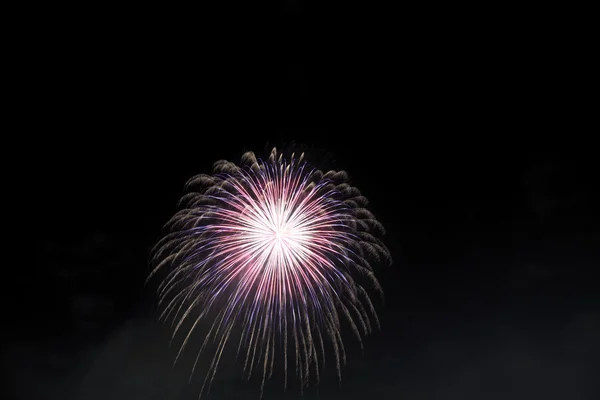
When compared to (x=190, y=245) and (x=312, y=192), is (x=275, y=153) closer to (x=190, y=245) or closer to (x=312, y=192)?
(x=312, y=192)

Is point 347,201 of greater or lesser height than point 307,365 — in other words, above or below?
above

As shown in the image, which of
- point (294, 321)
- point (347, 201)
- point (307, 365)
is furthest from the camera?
point (347, 201)

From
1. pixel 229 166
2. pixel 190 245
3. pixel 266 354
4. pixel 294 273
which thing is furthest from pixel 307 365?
pixel 229 166

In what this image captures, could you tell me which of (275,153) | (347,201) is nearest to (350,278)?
(347,201)

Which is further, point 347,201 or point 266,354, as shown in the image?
point 347,201

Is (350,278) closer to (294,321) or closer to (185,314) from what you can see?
(294,321)

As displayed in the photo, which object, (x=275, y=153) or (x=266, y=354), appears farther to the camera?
(x=275, y=153)

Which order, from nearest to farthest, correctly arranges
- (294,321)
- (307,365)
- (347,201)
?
(307,365), (294,321), (347,201)

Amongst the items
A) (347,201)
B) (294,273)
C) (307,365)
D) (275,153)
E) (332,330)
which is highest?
(275,153)

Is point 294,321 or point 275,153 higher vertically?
point 275,153
